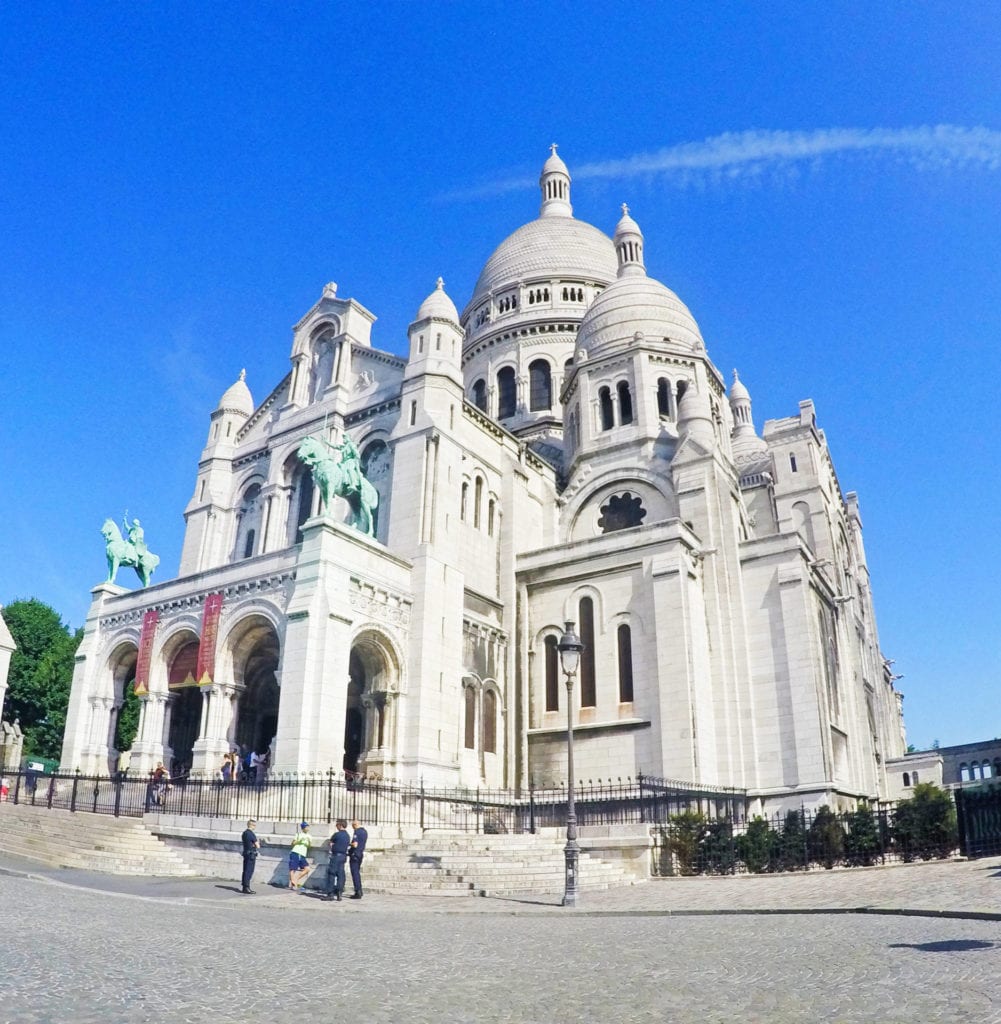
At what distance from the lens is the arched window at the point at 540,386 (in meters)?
50.5

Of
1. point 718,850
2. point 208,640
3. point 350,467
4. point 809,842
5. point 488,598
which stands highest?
point 350,467

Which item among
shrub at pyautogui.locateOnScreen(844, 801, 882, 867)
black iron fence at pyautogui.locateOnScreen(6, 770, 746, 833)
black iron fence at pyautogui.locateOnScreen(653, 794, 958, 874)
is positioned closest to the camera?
black iron fence at pyautogui.locateOnScreen(653, 794, 958, 874)

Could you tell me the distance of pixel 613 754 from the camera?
3048 cm

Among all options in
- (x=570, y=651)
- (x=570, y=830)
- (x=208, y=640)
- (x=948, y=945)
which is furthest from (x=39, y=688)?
(x=948, y=945)

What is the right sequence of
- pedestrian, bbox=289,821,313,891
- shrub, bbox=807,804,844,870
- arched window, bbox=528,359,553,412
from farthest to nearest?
arched window, bbox=528,359,553,412
shrub, bbox=807,804,844,870
pedestrian, bbox=289,821,313,891

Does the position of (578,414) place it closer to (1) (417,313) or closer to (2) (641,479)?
(2) (641,479)

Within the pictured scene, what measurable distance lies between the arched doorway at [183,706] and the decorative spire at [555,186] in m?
44.5

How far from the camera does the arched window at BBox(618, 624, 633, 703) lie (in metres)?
31.3

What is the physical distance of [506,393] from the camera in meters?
52.1

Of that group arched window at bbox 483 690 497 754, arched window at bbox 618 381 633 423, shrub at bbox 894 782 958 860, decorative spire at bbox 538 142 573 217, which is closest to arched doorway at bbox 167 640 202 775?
arched window at bbox 483 690 497 754

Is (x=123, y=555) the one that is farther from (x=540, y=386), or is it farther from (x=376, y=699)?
(x=540, y=386)

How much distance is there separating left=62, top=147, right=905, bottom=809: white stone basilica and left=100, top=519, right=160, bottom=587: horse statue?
1284 mm

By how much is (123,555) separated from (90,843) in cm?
1560

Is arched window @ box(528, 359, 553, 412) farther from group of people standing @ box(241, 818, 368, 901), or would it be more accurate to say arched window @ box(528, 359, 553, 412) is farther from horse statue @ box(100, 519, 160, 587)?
group of people standing @ box(241, 818, 368, 901)
